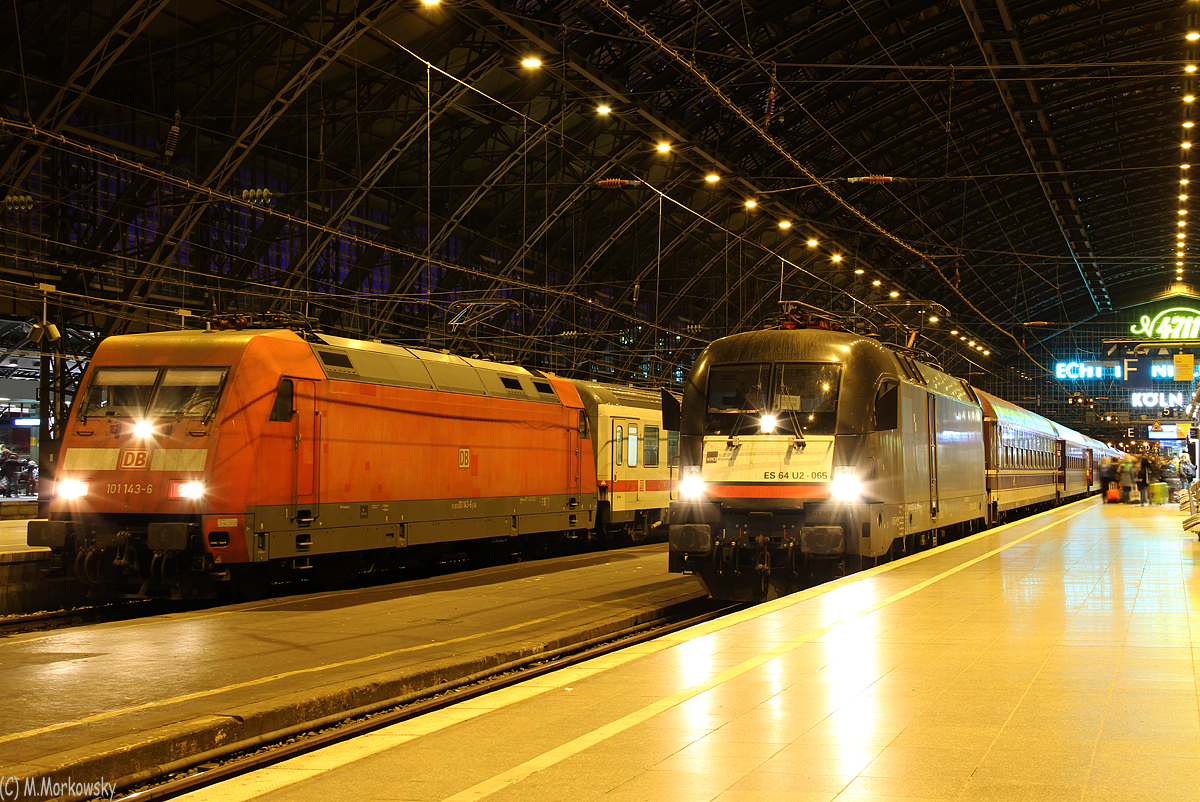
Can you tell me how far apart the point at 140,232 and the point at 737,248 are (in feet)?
90.3

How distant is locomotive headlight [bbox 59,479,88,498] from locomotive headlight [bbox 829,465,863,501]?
31.3 ft

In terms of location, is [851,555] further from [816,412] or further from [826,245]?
[826,245]

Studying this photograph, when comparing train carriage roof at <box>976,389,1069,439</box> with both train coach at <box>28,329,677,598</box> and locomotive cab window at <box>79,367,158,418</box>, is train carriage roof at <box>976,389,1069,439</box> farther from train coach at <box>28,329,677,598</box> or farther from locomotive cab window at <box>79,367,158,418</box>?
locomotive cab window at <box>79,367,158,418</box>

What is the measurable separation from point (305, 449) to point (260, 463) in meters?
0.88

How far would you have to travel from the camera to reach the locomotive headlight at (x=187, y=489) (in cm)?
1314

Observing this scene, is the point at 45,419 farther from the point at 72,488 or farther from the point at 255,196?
the point at 72,488

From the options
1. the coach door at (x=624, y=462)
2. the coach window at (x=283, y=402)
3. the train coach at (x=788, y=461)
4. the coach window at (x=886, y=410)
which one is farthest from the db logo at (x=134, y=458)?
the coach door at (x=624, y=462)

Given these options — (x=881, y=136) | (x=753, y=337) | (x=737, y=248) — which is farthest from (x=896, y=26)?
(x=753, y=337)

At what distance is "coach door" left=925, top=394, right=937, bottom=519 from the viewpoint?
17966 millimetres

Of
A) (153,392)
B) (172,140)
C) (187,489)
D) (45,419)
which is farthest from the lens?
(172,140)

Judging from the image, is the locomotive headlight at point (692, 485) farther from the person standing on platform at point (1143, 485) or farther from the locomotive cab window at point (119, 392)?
the person standing on platform at point (1143, 485)

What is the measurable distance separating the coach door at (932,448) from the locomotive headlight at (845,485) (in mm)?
4704

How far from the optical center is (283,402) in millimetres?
→ 14180

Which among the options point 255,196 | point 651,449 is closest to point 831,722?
point 651,449
